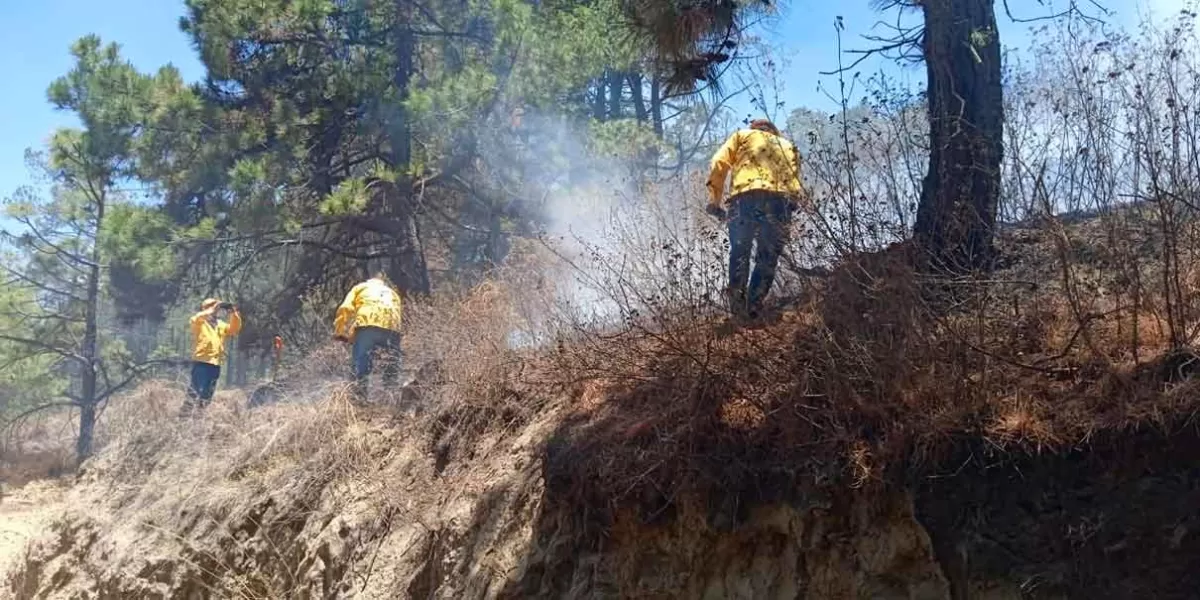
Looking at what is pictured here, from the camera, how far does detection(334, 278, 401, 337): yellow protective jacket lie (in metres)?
9.71

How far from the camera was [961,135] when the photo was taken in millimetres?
5461

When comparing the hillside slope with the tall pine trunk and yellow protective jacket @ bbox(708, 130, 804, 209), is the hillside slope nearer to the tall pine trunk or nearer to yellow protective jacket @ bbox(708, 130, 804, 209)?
yellow protective jacket @ bbox(708, 130, 804, 209)

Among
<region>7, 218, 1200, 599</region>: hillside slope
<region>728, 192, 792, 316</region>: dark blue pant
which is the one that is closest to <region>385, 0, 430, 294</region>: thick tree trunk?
<region>7, 218, 1200, 599</region>: hillside slope

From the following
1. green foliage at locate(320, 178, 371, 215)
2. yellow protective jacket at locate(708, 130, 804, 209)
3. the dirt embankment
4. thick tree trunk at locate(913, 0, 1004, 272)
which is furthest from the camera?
green foliage at locate(320, 178, 371, 215)

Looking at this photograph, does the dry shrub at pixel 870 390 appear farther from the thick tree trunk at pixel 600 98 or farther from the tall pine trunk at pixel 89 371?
the tall pine trunk at pixel 89 371

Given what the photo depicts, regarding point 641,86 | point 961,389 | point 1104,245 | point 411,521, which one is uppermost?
point 641,86

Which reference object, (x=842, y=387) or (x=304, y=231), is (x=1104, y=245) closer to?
(x=842, y=387)

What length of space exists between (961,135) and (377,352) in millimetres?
6032

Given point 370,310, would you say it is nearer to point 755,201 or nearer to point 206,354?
point 206,354

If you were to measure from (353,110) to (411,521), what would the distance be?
9.10 meters

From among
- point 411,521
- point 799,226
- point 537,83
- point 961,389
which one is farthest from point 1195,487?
point 537,83

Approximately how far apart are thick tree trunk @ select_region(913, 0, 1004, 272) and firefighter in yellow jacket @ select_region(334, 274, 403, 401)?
226 inches

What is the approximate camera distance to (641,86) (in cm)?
2227

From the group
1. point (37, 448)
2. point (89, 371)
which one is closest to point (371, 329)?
point (89, 371)
